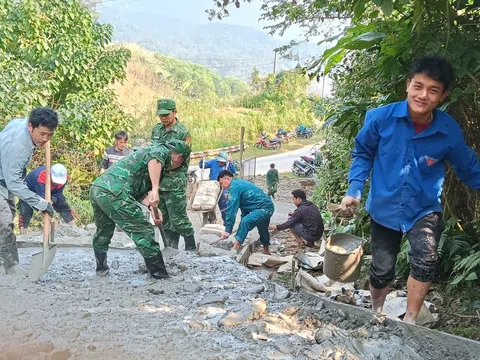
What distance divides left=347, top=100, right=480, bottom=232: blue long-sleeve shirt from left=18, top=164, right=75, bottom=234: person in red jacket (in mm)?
5005

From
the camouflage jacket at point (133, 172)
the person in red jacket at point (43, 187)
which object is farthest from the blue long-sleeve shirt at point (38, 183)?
the camouflage jacket at point (133, 172)

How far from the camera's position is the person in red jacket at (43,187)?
7.13 meters

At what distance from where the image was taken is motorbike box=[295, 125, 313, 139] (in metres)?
34.6

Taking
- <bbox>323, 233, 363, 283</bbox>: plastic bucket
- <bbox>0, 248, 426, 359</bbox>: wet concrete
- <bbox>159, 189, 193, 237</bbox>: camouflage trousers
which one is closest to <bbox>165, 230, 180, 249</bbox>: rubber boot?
<bbox>159, 189, 193, 237</bbox>: camouflage trousers

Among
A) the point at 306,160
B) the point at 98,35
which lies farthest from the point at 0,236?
the point at 306,160

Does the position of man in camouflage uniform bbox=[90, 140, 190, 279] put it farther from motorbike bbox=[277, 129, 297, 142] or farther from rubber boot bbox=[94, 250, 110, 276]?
motorbike bbox=[277, 129, 297, 142]

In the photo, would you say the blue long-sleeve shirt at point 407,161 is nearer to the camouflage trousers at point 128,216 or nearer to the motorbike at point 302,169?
the camouflage trousers at point 128,216

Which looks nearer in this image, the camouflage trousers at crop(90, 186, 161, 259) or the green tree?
the camouflage trousers at crop(90, 186, 161, 259)

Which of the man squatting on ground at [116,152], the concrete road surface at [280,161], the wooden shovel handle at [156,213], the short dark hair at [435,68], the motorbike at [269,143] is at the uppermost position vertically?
the short dark hair at [435,68]

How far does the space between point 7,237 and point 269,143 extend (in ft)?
86.9

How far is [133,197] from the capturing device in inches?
190

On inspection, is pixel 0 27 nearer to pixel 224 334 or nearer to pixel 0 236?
pixel 0 236

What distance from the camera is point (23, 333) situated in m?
3.30

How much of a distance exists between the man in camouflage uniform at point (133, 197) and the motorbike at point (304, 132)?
30176 mm
